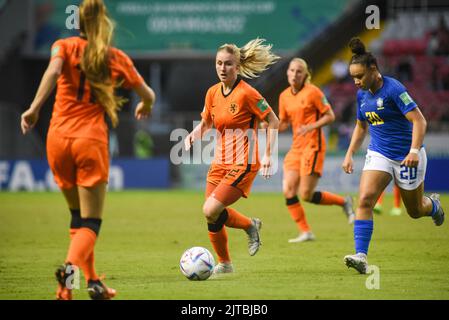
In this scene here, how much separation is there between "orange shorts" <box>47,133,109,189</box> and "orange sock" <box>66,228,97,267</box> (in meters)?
0.38

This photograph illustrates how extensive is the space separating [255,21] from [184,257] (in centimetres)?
2427

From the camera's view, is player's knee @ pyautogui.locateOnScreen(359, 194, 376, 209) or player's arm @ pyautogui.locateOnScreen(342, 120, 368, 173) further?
player's arm @ pyautogui.locateOnScreen(342, 120, 368, 173)

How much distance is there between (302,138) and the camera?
12.2 m

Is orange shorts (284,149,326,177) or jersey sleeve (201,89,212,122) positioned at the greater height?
jersey sleeve (201,89,212,122)

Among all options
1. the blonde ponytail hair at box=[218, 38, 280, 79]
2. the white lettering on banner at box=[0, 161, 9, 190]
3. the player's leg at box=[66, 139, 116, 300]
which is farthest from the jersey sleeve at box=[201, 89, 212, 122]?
the white lettering on banner at box=[0, 161, 9, 190]

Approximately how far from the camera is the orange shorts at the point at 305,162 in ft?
39.2

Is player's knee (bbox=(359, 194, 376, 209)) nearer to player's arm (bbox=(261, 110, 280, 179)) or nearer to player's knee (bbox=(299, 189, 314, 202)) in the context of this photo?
player's arm (bbox=(261, 110, 280, 179))

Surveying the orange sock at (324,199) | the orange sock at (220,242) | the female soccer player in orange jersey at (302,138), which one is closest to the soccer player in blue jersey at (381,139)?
the orange sock at (220,242)

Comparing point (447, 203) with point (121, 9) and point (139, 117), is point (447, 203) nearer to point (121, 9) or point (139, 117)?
point (139, 117)

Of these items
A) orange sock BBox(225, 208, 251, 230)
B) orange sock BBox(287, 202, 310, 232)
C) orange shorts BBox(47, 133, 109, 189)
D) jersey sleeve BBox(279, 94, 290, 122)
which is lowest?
orange sock BBox(287, 202, 310, 232)

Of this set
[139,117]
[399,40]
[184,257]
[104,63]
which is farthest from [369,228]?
[399,40]

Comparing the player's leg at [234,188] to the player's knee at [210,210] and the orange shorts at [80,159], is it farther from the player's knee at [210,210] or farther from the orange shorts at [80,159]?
the orange shorts at [80,159]

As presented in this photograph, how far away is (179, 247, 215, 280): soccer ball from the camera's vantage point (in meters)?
7.95

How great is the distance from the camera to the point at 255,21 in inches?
1240
